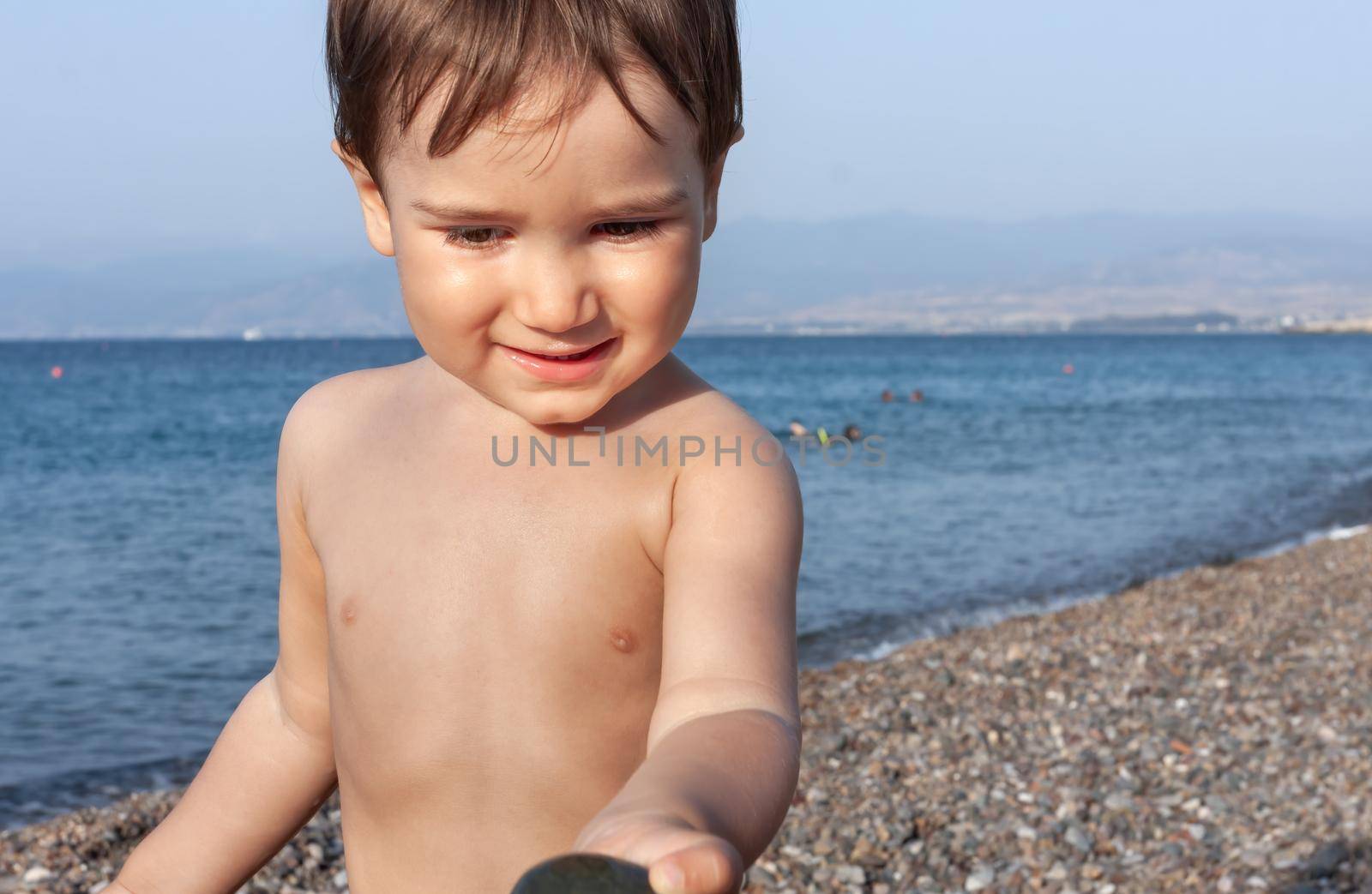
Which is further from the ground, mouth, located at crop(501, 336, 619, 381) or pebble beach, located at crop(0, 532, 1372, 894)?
mouth, located at crop(501, 336, 619, 381)

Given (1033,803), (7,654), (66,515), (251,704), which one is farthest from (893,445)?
(251,704)

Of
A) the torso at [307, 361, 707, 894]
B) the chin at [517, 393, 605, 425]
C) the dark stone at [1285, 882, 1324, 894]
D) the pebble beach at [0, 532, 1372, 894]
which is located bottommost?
the pebble beach at [0, 532, 1372, 894]

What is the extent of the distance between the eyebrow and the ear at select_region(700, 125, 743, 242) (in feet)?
0.46

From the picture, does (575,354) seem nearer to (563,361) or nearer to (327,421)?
(563,361)

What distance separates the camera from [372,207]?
1617 millimetres

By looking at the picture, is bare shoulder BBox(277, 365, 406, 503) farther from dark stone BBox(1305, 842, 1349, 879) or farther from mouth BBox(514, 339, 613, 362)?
dark stone BBox(1305, 842, 1349, 879)

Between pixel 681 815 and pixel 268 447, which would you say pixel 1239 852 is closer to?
pixel 681 815

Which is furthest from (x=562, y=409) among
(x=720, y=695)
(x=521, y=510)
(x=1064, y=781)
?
(x=1064, y=781)

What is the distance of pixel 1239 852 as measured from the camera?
441 cm

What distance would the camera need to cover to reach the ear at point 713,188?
1.54 m

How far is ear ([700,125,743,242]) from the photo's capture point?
1.54 m

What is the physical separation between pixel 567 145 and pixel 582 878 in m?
0.74

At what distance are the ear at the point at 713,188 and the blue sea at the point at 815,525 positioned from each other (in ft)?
19.3

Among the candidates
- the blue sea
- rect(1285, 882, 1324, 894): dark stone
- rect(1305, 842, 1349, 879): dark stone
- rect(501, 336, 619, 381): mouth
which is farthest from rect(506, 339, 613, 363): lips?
the blue sea
